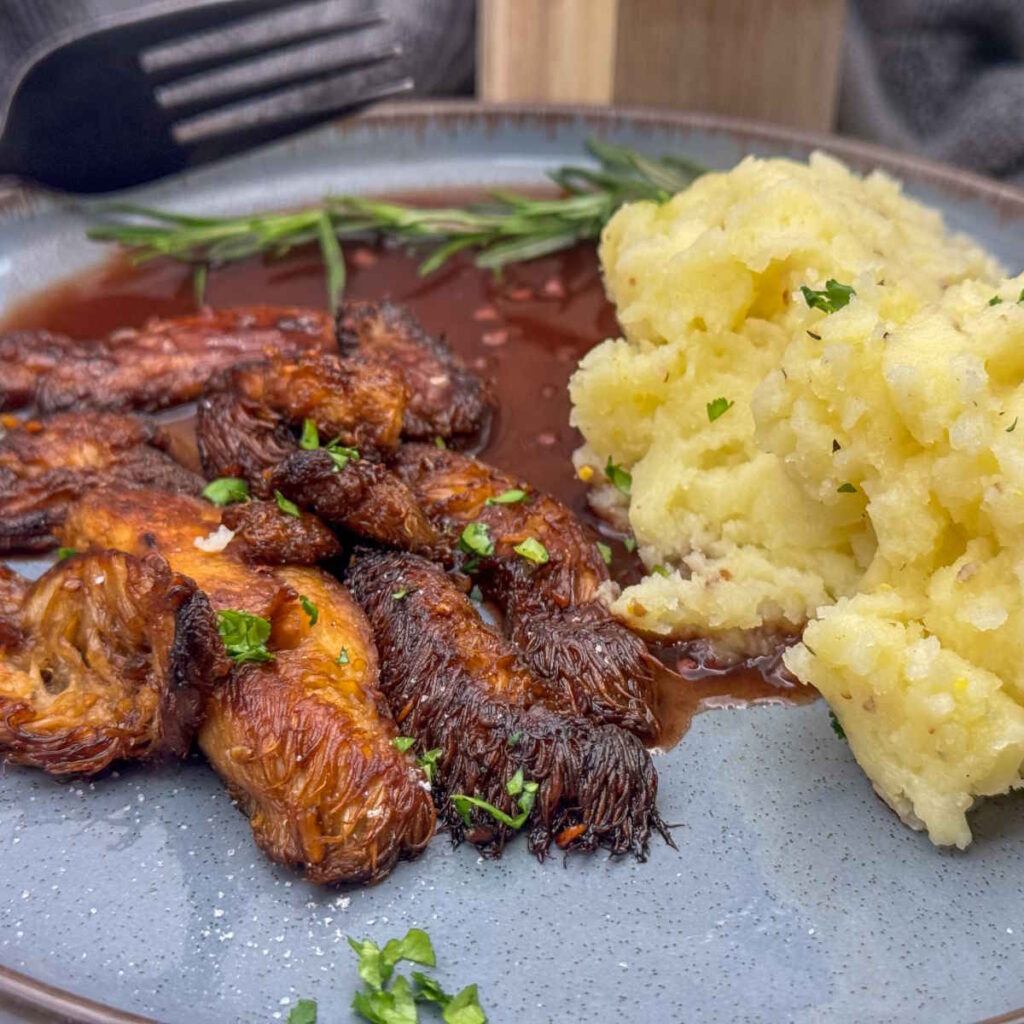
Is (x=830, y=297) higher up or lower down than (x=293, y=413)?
higher up

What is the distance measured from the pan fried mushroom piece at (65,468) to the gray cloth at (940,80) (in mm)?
5763

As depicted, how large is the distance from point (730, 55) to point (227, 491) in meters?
5.13

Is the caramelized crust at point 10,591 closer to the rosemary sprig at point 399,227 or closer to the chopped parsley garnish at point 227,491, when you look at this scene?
the chopped parsley garnish at point 227,491

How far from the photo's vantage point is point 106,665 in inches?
120

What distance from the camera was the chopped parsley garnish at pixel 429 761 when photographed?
2.88 meters

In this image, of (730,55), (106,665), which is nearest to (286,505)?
(106,665)

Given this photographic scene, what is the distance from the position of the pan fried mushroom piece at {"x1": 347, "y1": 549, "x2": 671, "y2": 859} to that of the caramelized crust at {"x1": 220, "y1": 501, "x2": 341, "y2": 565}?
1.23ft

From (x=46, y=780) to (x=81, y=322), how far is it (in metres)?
2.55

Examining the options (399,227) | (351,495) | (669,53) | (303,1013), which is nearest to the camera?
(303,1013)

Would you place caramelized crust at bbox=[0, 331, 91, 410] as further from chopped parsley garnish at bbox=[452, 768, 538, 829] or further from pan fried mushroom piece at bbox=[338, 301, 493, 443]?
chopped parsley garnish at bbox=[452, 768, 538, 829]

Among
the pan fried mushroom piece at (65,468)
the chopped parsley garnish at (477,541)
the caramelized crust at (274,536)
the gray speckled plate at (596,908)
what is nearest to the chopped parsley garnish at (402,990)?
the gray speckled plate at (596,908)

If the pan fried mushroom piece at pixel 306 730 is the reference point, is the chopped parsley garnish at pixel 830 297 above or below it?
above

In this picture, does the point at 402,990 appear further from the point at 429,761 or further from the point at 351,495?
the point at 351,495

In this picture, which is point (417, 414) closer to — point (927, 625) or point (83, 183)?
point (927, 625)
